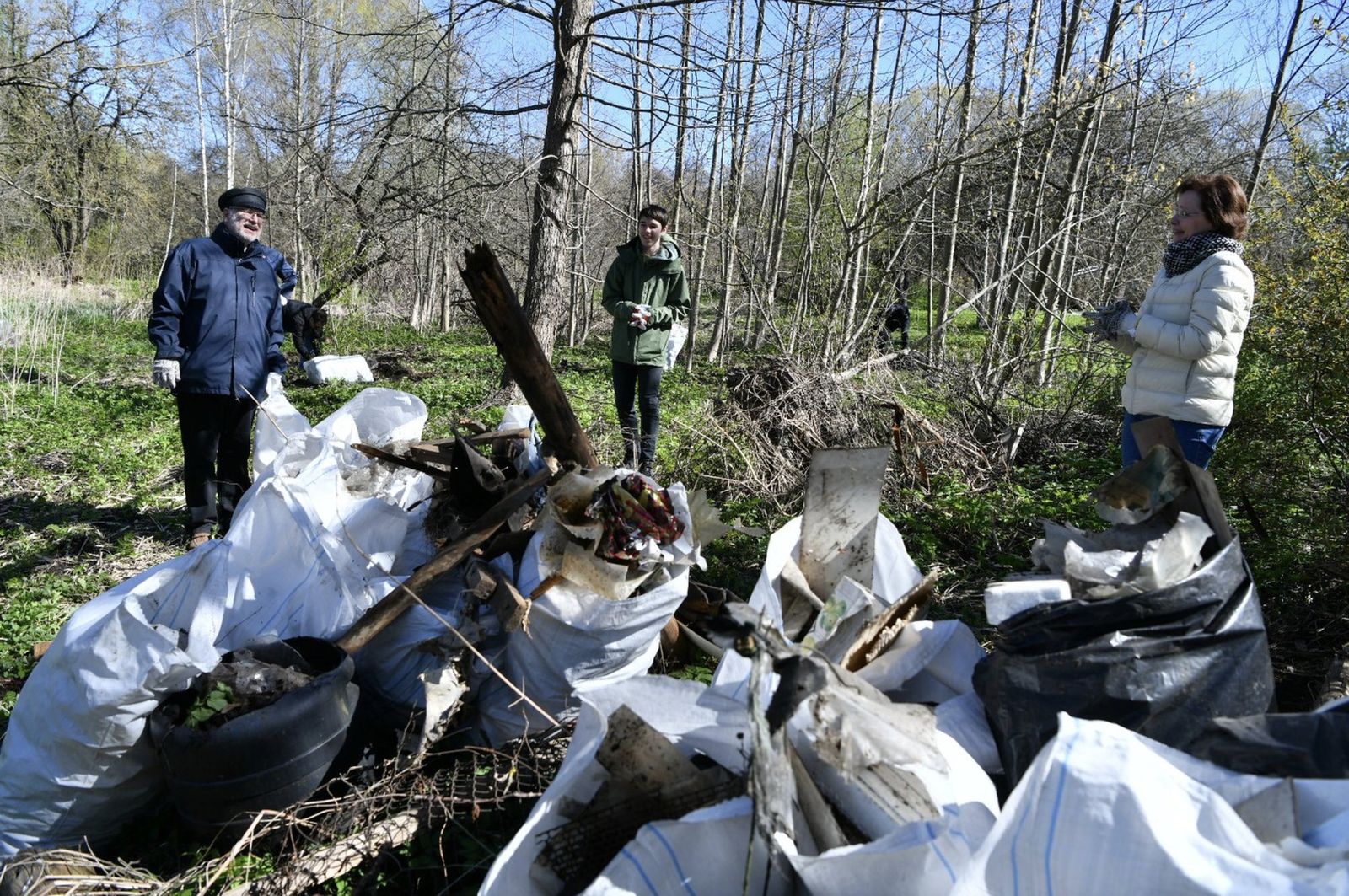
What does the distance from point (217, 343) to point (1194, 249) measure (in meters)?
4.17

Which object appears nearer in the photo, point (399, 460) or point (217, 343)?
point (399, 460)

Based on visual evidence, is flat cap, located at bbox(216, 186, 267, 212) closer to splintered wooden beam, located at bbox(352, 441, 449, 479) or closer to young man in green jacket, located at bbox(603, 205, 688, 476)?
splintered wooden beam, located at bbox(352, 441, 449, 479)

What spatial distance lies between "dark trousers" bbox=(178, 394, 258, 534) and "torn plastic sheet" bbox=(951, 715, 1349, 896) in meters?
3.74

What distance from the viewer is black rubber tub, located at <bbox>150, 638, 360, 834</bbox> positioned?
74.5 inches

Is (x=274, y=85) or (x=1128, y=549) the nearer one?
(x=1128, y=549)

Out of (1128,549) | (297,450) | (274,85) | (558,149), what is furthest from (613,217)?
(1128,549)

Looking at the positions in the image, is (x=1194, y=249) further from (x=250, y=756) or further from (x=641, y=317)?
(x=250, y=756)

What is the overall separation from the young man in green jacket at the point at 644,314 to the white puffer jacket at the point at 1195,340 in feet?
8.50

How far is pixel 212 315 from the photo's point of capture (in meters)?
3.82

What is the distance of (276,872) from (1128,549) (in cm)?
215

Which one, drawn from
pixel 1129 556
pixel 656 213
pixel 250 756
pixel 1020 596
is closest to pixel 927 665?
pixel 1020 596

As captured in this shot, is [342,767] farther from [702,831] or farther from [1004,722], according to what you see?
[1004,722]

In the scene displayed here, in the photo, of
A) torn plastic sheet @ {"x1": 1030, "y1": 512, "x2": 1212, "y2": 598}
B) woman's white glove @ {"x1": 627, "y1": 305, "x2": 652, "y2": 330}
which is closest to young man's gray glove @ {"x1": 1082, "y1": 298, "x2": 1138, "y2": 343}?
torn plastic sheet @ {"x1": 1030, "y1": 512, "x2": 1212, "y2": 598}

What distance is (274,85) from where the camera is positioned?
2300cm
